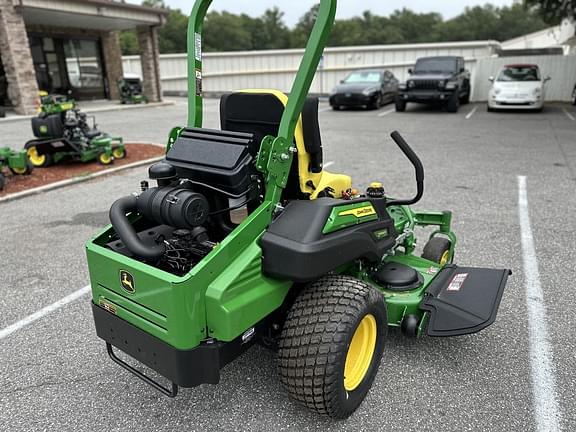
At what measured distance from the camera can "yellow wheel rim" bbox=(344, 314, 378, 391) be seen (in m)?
2.51

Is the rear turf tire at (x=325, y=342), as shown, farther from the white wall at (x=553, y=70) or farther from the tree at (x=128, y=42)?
the tree at (x=128, y=42)

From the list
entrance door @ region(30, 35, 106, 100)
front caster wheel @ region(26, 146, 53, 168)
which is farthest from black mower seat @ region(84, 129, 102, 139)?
entrance door @ region(30, 35, 106, 100)

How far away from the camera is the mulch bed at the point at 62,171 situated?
7.17 m

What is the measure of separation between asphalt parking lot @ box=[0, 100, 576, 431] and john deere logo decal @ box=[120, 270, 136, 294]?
76 cm

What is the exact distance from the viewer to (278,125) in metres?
2.60

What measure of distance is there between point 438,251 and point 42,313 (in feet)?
10.2

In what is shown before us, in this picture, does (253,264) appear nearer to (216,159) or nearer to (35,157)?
(216,159)

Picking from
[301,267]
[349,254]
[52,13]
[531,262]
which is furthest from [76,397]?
[52,13]

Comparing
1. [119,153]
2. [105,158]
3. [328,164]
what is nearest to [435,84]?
[328,164]

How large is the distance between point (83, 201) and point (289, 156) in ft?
16.4

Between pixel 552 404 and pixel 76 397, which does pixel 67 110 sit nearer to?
pixel 76 397

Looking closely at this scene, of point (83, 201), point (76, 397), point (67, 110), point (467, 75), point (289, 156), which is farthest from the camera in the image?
point (467, 75)

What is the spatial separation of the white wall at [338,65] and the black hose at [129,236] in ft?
67.3

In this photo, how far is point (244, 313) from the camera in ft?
6.89
